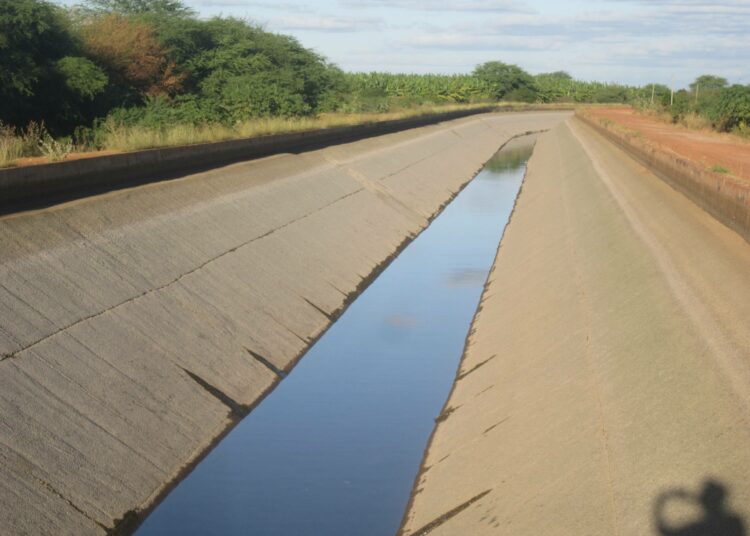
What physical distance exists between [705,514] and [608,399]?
343cm

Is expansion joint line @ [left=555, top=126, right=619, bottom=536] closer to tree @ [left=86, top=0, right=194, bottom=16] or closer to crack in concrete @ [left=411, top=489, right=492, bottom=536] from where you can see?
crack in concrete @ [left=411, top=489, right=492, bottom=536]

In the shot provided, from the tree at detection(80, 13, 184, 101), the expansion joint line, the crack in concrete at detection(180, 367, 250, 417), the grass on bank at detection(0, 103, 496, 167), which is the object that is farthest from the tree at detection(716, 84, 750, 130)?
the crack in concrete at detection(180, 367, 250, 417)

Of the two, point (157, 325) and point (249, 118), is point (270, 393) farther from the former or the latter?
point (249, 118)

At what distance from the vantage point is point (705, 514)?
22.4 feet

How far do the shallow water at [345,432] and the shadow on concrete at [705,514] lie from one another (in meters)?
3.63

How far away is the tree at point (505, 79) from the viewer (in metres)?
144

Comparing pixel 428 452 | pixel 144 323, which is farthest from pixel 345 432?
pixel 144 323

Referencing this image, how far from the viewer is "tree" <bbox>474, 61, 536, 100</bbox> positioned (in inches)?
5659

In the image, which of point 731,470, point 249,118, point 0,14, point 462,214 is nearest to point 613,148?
point 462,214

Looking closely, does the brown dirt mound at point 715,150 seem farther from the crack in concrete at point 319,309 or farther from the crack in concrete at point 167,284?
the crack in concrete at point 319,309

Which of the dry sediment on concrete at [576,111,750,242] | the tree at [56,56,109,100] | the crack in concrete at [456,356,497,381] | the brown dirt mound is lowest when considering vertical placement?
the crack in concrete at [456,356,497,381]

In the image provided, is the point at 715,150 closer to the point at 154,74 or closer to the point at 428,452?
the point at 154,74

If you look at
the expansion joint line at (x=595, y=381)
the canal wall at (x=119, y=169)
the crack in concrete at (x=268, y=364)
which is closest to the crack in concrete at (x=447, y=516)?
the expansion joint line at (x=595, y=381)

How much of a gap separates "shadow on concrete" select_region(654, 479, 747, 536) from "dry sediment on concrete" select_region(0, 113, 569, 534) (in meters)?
4.61
